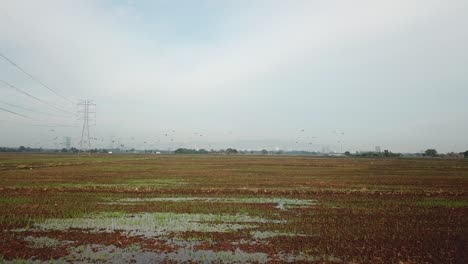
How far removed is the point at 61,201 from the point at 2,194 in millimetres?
6978

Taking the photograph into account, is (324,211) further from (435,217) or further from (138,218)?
(138,218)

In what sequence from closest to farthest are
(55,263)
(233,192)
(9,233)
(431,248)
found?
(55,263)
(431,248)
(9,233)
(233,192)

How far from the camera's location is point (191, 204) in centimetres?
2397

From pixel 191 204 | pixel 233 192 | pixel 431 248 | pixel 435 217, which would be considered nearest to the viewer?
pixel 431 248

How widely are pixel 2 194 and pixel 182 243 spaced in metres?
21.0

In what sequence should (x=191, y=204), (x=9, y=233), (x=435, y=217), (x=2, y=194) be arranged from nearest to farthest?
(x=9, y=233)
(x=435, y=217)
(x=191, y=204)
(x=2, y=194)

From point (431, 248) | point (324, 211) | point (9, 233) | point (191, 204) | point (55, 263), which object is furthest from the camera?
point (191, 204)

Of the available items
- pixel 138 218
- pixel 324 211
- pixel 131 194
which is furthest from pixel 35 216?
pixel 324 211

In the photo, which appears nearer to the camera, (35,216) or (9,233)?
(9,233)

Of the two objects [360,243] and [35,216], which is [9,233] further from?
[360,243]

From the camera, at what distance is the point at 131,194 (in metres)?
29.3

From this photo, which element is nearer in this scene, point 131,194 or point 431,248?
point 431,248

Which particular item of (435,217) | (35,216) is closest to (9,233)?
(35,216)

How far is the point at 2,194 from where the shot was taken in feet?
90.8
